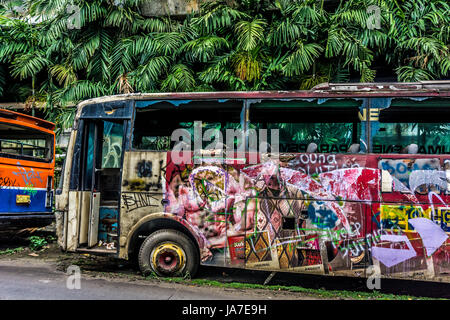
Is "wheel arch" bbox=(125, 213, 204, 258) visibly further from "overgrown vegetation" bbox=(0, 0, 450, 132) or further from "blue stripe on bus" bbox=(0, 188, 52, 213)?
"overgrown vegetation" bbox=(0, 0, 450, 132)

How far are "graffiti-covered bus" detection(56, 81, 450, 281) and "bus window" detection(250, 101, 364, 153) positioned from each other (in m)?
0.02

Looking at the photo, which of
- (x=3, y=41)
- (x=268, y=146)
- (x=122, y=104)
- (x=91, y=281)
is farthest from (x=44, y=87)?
(x=268, y=146)

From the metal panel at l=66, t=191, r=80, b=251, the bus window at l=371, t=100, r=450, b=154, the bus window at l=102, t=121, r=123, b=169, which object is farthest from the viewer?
the bus window at l=102, t=121, r=123, b=169

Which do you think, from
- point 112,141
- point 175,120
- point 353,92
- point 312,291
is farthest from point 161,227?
point 353,92

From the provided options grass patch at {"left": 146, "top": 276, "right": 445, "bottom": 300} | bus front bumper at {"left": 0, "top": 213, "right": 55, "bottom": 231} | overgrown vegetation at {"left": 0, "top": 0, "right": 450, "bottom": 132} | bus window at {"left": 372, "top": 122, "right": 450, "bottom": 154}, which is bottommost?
grass patch at {"left": 146, "top": 276, "right": 445, "bottom": 300}

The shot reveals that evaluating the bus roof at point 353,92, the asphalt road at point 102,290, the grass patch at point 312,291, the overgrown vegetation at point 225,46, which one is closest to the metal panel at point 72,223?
the asphalt road at point 102,290

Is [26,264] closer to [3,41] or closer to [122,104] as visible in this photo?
[122,104]

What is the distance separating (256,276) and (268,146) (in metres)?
2.48

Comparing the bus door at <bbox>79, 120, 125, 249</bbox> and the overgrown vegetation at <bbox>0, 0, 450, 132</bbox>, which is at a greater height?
the overgrown vegetation at <bbox>0, 0, 450, 132</bbox>

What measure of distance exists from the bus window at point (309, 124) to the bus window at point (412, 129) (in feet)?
1.12

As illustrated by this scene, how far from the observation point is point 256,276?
673 cm

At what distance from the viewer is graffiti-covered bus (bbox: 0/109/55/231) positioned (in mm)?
7875

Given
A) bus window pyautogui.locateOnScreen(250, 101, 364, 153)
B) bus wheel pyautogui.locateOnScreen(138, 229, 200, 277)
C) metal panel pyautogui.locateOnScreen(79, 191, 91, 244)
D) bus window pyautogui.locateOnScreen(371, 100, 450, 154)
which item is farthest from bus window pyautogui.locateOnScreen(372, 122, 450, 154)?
metal panel pyautogui.locateOnScreen(79, 191, 91, 244)

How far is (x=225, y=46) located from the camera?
394 inches
